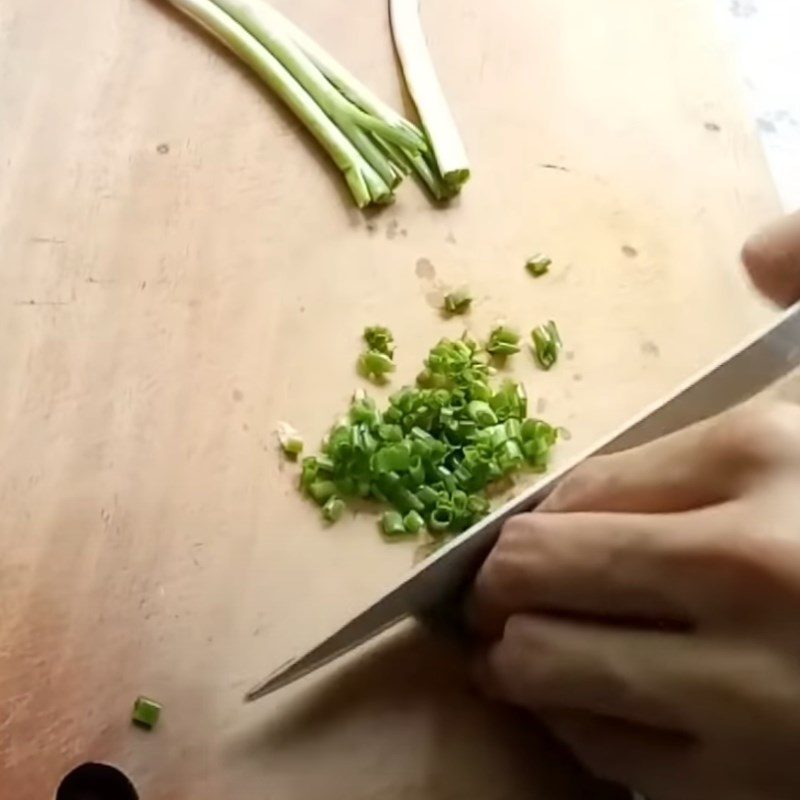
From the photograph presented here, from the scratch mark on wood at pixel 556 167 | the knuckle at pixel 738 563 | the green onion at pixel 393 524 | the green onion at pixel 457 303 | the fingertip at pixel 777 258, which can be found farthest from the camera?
the scratch mark on wood at pixel 556 167

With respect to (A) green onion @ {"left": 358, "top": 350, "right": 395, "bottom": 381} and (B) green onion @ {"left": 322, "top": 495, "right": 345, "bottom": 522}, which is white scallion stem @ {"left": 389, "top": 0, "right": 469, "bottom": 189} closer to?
(A) green onion @ {"left": 358, "top": 350, "right": 395, "bottom": 381}

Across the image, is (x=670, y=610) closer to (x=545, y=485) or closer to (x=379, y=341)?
(x=545, y=485)

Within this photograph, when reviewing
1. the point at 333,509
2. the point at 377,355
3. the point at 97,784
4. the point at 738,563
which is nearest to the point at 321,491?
the point at 333,509

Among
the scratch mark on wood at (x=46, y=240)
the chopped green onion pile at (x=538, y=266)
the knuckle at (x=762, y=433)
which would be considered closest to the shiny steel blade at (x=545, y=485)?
the knuckle at (x=762, y=433)

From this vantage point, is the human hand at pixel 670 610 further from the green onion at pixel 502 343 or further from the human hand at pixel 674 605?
the green onion at pixel 502 343

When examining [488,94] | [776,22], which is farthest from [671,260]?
[776,22]

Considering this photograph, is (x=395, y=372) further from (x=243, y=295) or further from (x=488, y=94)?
(x=488, y=94)
